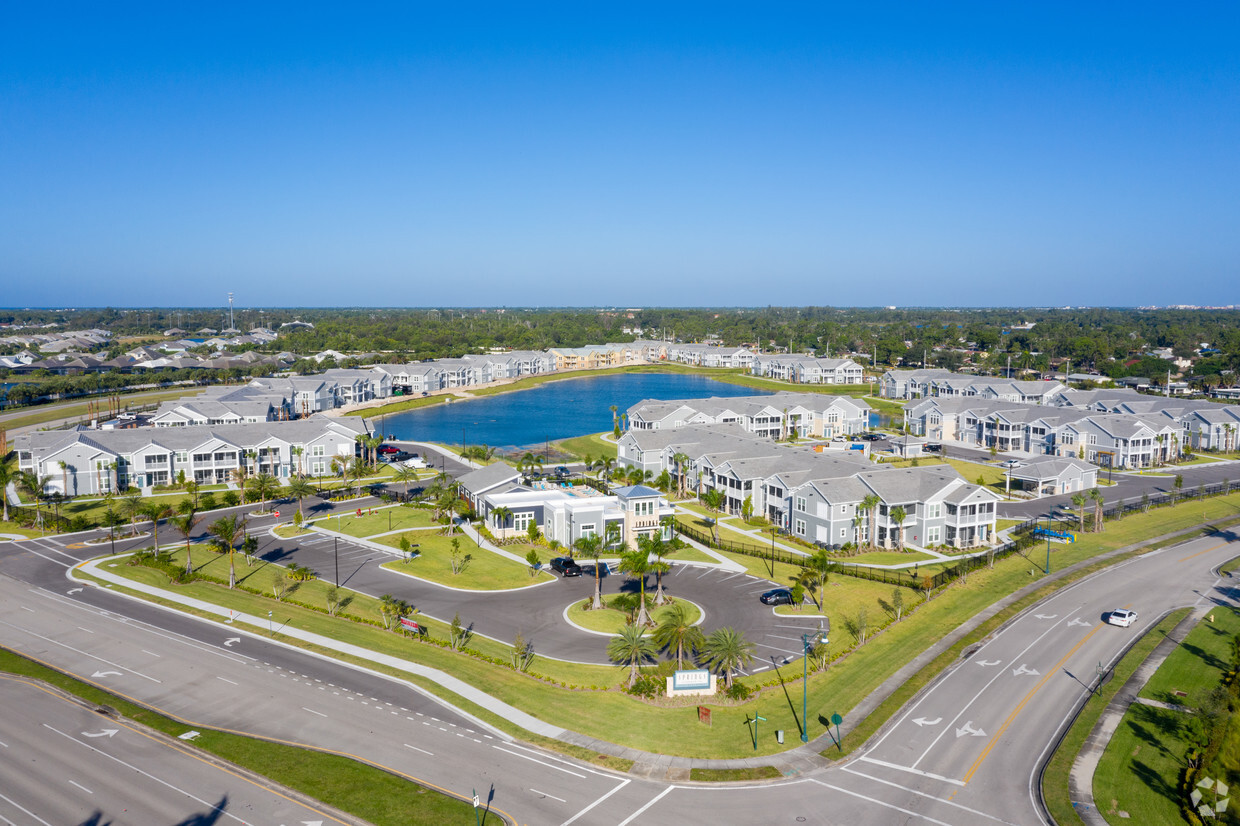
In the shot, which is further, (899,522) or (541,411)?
(541,411)

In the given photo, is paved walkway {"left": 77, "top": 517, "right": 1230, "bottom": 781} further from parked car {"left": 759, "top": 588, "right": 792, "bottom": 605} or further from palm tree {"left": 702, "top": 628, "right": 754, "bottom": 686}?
parked car {"left": 759, "top": 588, "right": 792, "bottom": 605}

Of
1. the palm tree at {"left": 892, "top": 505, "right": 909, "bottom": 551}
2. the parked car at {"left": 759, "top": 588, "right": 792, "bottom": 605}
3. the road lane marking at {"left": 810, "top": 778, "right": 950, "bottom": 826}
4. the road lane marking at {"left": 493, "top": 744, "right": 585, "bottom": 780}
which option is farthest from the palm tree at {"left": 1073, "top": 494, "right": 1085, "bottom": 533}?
the road lane marking at {"left": 493, "top": 744, "right": 585, "bottom": 780}

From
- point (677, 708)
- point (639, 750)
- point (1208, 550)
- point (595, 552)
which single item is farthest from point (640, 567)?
point (1208, 550)

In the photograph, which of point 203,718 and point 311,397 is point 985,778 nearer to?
point 203,718

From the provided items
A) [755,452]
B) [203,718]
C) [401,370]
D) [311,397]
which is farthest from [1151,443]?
[401,370]

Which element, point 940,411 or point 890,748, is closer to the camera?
point 890,748

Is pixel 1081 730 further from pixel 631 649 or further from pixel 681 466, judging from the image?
pixel 681 466
